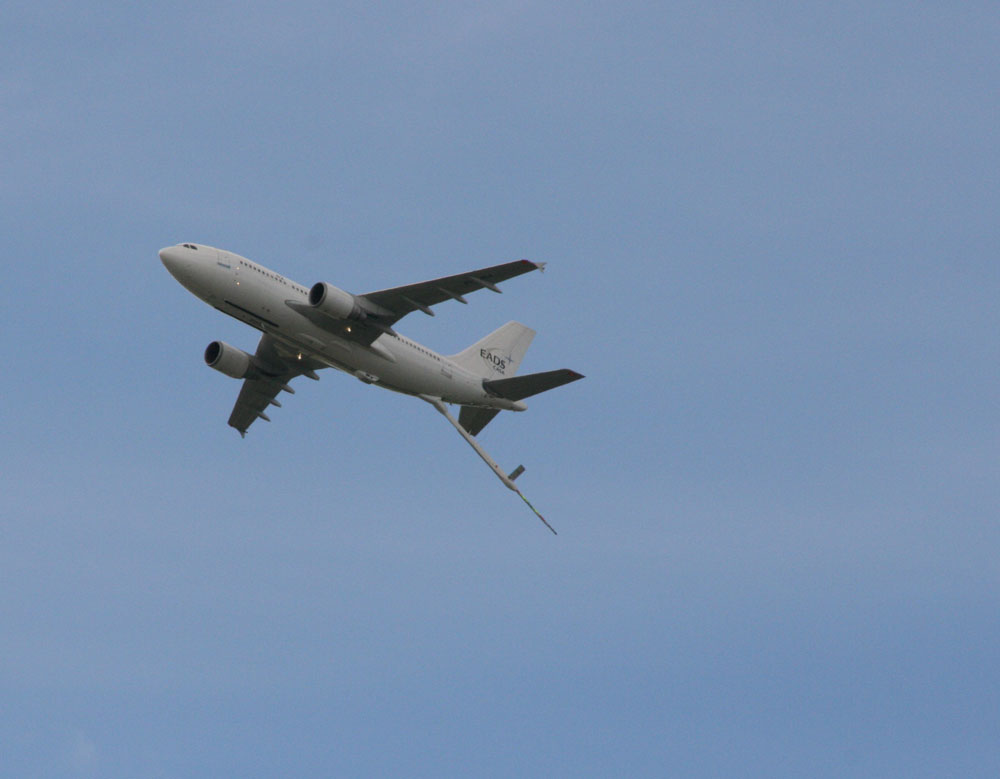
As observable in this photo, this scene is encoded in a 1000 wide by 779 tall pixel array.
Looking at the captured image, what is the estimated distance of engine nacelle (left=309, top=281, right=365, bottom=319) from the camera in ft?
182

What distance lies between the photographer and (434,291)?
5659 centimetres

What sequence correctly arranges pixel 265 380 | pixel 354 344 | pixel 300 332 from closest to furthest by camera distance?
1. pixel 300 332
2. pixel 354 344
3. pixel 265 380

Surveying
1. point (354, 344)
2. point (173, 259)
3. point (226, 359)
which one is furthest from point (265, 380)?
point (173, 259)

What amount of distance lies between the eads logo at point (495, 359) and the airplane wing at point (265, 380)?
746cm

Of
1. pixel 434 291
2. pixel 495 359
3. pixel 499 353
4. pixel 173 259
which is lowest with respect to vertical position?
pixel 173 259

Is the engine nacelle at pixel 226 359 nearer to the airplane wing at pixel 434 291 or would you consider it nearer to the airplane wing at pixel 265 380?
the airplane wing at pixel 265 380

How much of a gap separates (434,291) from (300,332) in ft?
18.2

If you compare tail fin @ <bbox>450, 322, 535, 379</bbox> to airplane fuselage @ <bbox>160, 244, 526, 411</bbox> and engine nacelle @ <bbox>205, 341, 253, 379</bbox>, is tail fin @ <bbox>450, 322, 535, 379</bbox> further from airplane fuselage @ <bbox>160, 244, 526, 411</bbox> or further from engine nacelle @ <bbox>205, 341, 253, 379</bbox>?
engine nacelle @ <bbox>205, 341, 253, 379</bbox>

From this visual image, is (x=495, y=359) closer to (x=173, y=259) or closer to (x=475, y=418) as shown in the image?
(x=475, y=418)

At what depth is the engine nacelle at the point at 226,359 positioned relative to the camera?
6381 centimetres

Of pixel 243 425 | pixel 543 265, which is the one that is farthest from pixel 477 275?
pixel 243 425

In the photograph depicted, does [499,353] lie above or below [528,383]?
above

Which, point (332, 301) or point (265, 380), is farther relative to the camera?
point (265, 380)

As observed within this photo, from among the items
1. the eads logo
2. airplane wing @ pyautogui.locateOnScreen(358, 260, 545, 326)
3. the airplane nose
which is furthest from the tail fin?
the airplane nose
